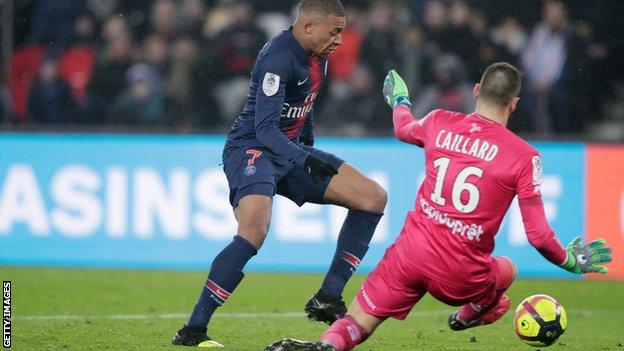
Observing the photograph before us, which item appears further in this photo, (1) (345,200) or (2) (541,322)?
(1) (345,200)

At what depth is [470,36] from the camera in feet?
43.2

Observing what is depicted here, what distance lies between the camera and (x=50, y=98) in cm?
1295

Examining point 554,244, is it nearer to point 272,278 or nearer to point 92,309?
point 92,309

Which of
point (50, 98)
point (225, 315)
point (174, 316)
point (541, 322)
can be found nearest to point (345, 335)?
point (541, 322)

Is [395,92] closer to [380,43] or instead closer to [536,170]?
[536,170]

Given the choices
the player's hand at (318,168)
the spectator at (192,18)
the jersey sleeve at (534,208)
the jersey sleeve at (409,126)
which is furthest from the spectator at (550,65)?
the jersey sleeve at (534,208)

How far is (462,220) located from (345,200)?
1562 millimetres

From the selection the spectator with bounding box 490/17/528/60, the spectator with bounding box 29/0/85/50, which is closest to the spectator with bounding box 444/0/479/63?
the spectator with bounding box 490/17/528/60

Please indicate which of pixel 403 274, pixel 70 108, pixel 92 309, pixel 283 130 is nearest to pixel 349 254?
pixel 283 130

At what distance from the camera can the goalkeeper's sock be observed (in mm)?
5871

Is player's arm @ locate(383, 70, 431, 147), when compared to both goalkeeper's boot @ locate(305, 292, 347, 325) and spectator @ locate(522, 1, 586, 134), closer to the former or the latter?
goalkeeper's boot @ locate(305, 292, 347, 325)

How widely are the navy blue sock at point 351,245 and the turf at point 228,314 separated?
46cm

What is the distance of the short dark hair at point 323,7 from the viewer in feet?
23.1

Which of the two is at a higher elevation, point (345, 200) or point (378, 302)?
point (345, 200)
